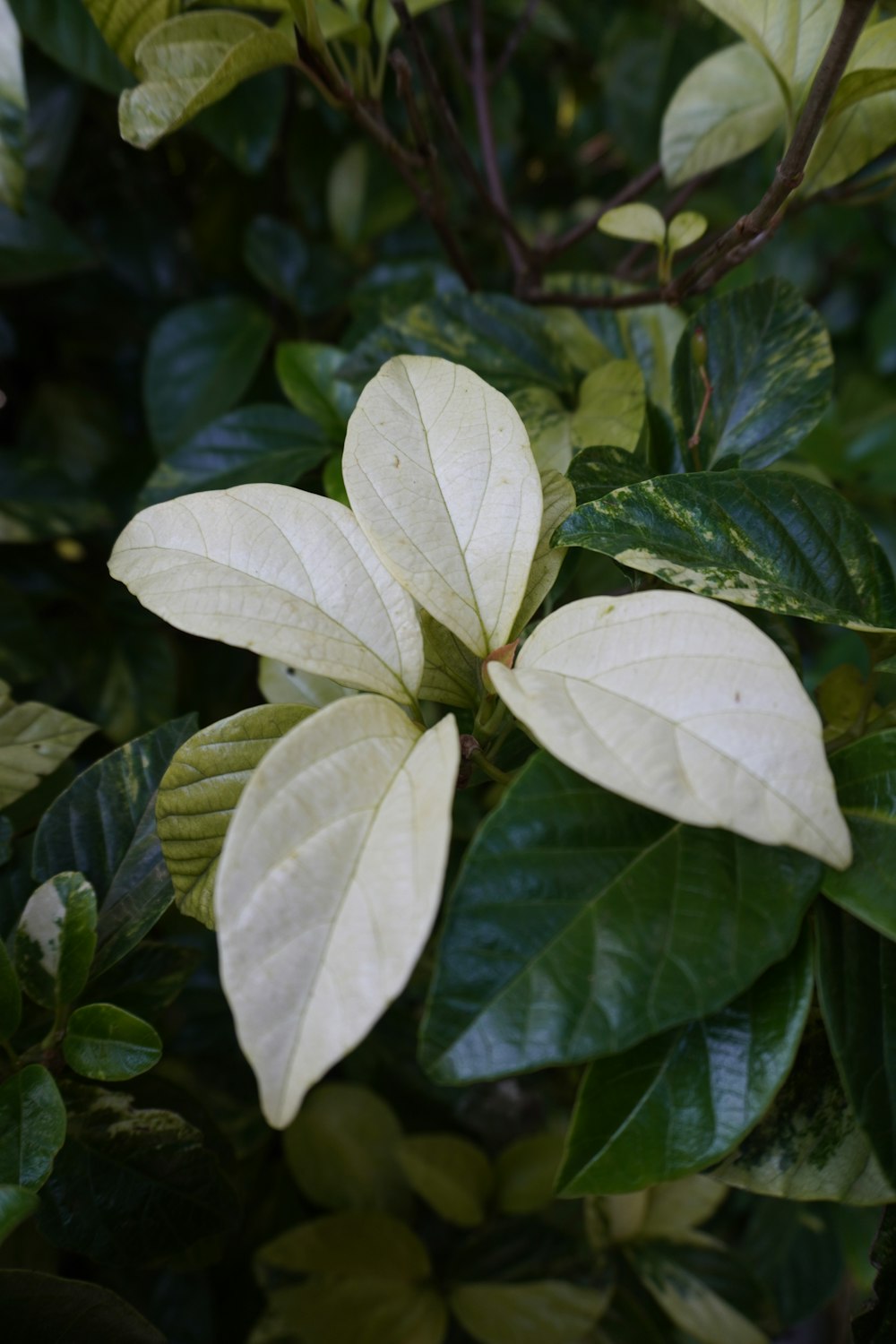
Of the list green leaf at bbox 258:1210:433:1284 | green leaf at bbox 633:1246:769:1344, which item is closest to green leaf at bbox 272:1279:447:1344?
green leaf at bbox 258:1210:433:1284

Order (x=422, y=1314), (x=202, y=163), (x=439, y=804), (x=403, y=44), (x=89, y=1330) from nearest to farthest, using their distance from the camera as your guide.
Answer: (x=439, y=804)
(x=89, y=1330)
(x=422, y=1314)
(x=403, y=44)
(x=202, y=163)

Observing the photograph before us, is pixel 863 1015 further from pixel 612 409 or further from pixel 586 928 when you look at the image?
pixel 612 409

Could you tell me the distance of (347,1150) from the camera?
78 centimetres

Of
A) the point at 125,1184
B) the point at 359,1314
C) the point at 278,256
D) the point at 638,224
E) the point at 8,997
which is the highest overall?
the point at 638,224

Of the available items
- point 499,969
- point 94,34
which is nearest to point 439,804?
point 499,969

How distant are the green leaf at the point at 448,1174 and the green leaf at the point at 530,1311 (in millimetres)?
53

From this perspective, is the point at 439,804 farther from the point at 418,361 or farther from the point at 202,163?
the point at 202,163

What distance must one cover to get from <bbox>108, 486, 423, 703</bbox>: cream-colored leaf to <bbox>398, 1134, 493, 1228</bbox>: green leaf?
536mm

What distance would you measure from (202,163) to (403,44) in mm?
277

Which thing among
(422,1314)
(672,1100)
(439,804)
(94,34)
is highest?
(94,34)

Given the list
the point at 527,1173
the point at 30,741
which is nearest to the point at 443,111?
the point at 30,741

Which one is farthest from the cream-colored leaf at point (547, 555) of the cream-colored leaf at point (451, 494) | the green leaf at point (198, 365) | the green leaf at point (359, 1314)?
the green leaf at point (359, 1314)

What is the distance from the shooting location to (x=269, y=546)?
15.6 inches

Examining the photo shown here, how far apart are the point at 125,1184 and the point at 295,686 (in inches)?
10.5
